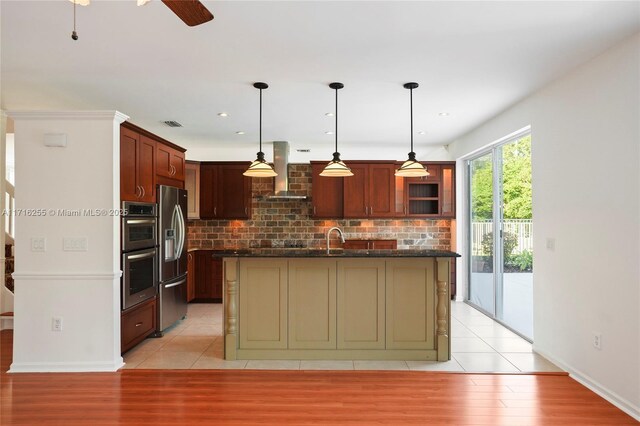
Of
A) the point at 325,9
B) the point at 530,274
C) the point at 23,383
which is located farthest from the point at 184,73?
the point at 530,274

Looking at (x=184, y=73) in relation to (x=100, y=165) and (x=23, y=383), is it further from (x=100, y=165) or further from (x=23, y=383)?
(x=23, y=383)

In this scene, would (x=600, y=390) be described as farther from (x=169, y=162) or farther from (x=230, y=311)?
(x=169, y=162)

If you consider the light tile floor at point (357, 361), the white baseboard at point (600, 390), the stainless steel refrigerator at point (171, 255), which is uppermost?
the stainless steel refrigerator at point (171, 255)

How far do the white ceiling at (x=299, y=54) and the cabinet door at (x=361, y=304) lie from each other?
69.8 inches

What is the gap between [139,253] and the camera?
3.93m

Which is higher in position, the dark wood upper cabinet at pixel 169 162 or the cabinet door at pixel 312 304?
the dark wood upper cabinet at pixel 169 162

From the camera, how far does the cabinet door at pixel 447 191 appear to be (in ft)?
21.5

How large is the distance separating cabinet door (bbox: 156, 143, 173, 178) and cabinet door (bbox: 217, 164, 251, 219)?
1.79m

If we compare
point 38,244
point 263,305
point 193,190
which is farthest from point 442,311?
point 193,190

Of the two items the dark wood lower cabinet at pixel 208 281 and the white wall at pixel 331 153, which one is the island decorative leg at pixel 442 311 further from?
the dark wood lower cabinet at pixel 208 281

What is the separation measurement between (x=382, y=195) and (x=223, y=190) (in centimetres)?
272

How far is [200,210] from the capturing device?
6520 mm

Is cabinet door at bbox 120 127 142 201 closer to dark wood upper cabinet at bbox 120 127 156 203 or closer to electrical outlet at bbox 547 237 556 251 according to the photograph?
dark wood upper cabinet at bbox 120 127 156 203

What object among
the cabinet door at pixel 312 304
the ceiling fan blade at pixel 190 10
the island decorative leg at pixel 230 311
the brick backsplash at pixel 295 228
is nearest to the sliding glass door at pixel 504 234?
the brick backsplash at pixel 295 228
